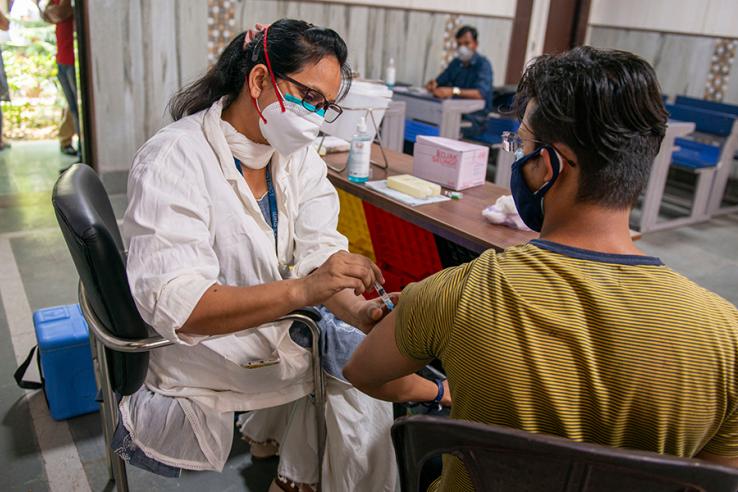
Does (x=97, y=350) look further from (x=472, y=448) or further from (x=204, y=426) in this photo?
(x=472, y=448)

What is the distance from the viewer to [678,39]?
244 inches

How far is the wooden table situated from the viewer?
1.80 metres

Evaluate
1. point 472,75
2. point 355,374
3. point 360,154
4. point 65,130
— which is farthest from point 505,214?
point 65,130

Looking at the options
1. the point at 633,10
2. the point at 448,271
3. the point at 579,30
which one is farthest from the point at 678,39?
the point at 448,271

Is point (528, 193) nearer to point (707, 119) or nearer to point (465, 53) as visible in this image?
point (707, 119)

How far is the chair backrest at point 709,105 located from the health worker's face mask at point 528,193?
5.22 meters

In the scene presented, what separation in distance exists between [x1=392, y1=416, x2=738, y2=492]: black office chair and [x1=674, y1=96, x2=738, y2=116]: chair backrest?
552 cm

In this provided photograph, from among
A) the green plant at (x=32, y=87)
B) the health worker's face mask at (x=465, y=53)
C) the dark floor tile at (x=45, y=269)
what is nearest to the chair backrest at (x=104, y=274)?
the dark floor tile at (x=45, y=269)

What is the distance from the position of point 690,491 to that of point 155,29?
14.3ft

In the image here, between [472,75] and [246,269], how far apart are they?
4293mm

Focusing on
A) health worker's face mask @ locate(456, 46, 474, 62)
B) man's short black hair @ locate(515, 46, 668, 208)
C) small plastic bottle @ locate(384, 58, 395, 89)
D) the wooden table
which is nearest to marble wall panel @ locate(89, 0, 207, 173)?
small plastic bottle @ locate(384, 58, 395, 89)

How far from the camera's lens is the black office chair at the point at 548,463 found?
2.15ft

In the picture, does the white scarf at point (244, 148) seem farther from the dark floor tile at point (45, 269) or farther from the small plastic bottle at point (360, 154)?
the dark floor tile at point (45, 269)

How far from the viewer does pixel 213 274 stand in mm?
1251
